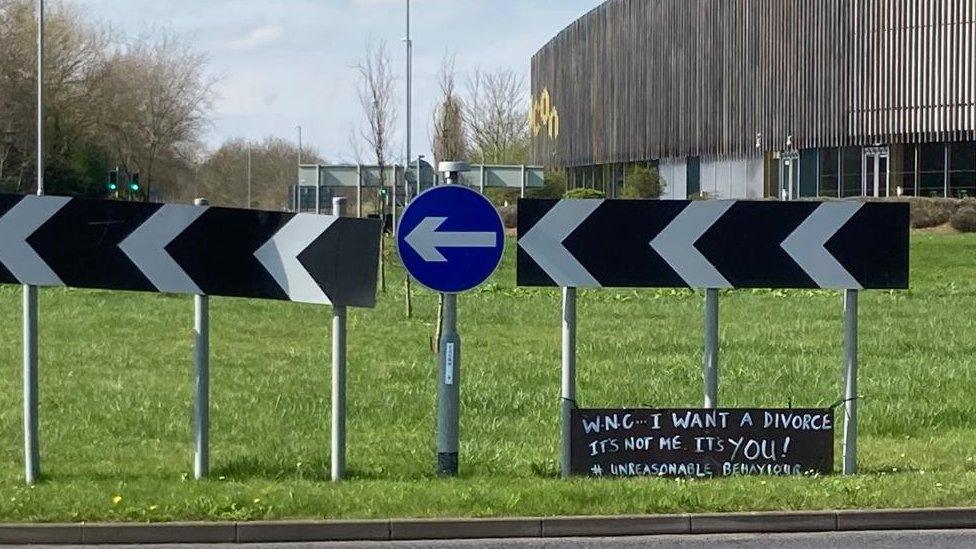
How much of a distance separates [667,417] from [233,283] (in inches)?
114

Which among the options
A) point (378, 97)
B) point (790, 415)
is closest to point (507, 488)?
point (790, 415)

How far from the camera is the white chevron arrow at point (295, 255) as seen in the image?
925 cm

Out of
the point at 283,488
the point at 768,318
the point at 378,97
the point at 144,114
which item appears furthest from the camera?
the point at 144,114

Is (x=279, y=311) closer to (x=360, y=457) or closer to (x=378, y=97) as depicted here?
(x=378, y=97)

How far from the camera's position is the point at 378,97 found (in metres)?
28.7

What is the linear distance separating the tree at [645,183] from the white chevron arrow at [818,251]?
66.3m

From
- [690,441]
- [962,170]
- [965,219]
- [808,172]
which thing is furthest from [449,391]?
[808,172]

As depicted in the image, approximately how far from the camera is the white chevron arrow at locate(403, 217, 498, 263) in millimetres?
9180

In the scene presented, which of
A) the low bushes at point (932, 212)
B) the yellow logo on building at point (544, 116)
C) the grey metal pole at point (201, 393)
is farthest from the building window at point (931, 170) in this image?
the grey metal pole at point (201, 393)

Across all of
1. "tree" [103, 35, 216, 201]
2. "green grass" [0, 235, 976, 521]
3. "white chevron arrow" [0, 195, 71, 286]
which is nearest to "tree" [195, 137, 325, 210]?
"tree" [103, 35, 216, 201]

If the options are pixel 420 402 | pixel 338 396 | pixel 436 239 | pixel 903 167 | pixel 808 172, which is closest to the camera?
pixel 436 239

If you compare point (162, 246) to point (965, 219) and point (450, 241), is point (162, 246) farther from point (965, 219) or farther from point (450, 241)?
point (965, 219)

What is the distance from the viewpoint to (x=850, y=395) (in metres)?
9.59

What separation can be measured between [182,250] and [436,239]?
1622 millimetres
